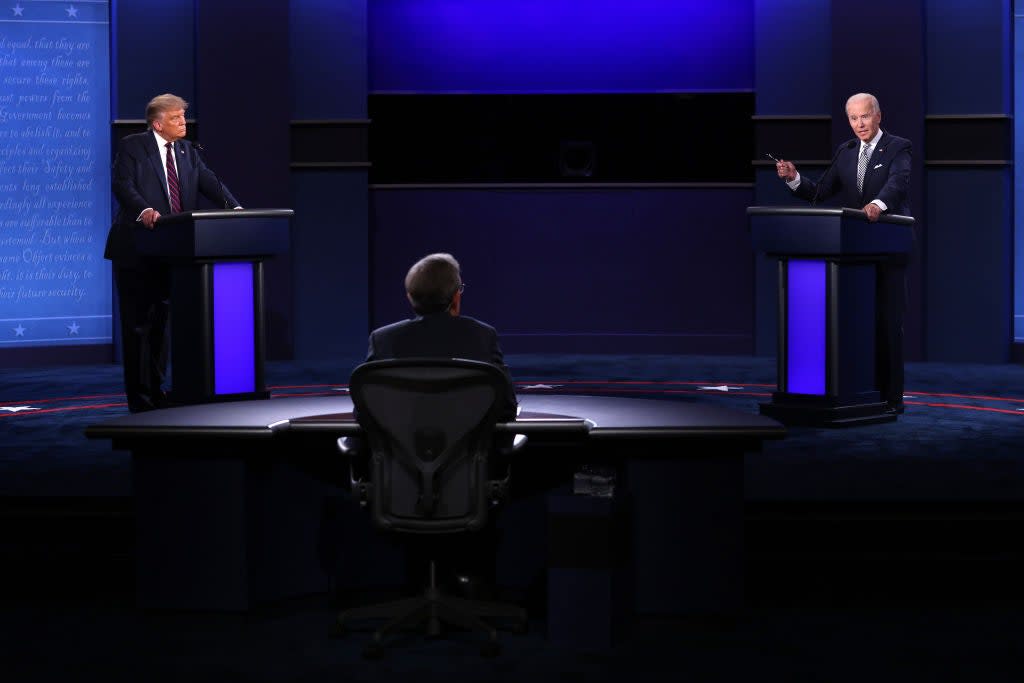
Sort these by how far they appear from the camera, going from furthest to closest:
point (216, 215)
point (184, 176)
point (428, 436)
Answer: point (184, 176), point (216, 215), point (428, 436)

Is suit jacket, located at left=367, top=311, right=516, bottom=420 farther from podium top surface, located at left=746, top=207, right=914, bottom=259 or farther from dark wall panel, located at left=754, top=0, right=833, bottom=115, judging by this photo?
dark wall panel, located at left=754, top=0, right=833, bottom=115

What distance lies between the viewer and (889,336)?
7.25m

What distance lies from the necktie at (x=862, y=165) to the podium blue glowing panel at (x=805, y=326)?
1.72 feet

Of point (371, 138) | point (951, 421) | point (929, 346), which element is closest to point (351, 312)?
point (371, 138)

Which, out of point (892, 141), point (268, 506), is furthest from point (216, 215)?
point (892, 141)

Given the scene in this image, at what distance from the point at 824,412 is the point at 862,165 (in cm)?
119

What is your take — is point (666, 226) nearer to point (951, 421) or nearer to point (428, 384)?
point (951, 421)

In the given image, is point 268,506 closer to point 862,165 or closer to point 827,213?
point 827,213

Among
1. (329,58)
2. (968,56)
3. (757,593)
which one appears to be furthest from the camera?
(329,58)

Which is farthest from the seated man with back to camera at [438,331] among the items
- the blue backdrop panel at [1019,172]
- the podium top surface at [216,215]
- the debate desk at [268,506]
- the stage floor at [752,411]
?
the blue backdrop panel at [1019,172]

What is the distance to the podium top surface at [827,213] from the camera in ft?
22.4

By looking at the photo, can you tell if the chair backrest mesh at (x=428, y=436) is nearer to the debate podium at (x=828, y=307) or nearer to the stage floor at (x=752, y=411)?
the stage floor at (x=752, y=411)

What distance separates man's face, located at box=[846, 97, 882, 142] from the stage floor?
1.32 m

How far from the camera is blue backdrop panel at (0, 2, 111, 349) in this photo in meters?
9.73
